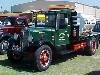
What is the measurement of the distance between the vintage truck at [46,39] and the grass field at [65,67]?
382 millimetres

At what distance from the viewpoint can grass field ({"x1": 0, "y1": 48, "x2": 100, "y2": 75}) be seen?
35.4ft

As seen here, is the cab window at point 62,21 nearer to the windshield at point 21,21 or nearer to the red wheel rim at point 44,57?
the red wheel rim at point 44,57

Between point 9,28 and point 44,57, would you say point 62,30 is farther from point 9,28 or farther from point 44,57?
point 9,28

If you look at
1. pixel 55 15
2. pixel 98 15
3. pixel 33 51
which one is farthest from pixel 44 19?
pixel 98 15

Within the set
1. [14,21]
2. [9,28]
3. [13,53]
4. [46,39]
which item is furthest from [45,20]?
[14,21]

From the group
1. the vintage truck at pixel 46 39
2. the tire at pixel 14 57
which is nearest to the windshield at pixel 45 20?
the vintage truck at pixel 46 39

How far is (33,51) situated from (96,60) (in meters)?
3.48

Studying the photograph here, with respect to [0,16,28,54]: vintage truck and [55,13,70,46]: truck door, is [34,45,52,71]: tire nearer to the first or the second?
[55,13,70,46]: truck door

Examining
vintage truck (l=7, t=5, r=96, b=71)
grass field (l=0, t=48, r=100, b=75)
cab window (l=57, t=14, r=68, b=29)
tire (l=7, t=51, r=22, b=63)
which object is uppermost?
cab window (l=57, t=14, r=68, b=29)

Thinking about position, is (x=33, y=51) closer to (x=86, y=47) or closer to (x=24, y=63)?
(x=24, y=63)

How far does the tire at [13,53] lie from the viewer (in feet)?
39.1

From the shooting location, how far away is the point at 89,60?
13.6 meters

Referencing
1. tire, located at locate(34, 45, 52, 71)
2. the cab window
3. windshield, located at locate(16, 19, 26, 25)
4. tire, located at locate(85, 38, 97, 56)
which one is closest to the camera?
tire, located at locate(34, 45, 52, 71)

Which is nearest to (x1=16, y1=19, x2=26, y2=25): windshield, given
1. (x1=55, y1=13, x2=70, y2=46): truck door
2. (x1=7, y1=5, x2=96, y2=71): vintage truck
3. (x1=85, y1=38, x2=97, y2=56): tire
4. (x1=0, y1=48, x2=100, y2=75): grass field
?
(x1=0, y1=48, x2=100, y2=75): grass field
